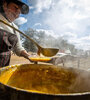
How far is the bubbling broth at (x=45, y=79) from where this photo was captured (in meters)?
1.17

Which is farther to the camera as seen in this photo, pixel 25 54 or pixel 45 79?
pixel 25 54

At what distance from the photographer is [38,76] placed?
1.23 m

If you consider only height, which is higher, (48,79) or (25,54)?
(25,54)

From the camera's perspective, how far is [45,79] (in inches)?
48.8

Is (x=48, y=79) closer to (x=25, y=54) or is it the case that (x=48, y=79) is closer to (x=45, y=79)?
(x=45, y=79)

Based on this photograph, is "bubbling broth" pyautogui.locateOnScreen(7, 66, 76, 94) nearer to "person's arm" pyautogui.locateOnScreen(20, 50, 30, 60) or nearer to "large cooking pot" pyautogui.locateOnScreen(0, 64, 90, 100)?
"large cooking pot" pyautogui.locateOnScreen(0, 64, 90, 100)

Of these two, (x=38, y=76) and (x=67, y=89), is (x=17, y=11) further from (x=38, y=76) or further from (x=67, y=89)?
(x=67, y=89)

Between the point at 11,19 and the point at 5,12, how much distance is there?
0.14 meters

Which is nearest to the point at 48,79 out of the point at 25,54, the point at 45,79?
the point at 45,79

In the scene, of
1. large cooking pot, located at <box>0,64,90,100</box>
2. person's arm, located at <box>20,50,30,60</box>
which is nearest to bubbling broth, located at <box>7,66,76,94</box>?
large cooking pot, located at <box>0,64,90,100</box>

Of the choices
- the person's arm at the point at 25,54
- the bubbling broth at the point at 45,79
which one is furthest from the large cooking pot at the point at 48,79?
the person's arm at the point at 25,54

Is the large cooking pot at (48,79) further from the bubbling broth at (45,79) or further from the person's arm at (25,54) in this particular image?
the person's arm at (25,54)

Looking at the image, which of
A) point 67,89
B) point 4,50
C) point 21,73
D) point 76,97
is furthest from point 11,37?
point 76,97

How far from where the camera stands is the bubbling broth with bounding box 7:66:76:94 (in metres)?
1.17
